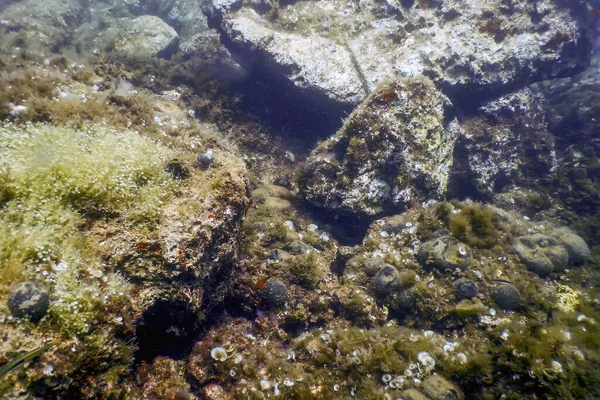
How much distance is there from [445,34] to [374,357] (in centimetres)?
1005

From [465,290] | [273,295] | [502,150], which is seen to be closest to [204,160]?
[273,295]

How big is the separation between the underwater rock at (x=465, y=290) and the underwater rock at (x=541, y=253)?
1.70 m

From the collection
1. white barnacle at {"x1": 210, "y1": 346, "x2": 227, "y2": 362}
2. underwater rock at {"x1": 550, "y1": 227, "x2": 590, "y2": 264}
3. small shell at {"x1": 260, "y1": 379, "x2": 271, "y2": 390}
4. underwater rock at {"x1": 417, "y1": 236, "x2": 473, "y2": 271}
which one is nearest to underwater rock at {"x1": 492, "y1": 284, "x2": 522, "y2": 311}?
underwater rock at {"x1": 417, "y1": 236, "x2": 473, "y2": 271}

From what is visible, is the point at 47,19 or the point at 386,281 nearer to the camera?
the point at 386,281

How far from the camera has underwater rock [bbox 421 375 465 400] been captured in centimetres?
430

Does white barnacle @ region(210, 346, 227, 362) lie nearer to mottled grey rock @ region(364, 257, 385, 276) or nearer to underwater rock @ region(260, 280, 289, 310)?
underwater rock @ region(260, 280, 289, 310)

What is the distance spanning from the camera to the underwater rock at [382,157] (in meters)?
7.03

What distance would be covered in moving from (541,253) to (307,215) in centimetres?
548

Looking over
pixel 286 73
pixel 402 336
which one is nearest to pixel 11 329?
pixel 402 336

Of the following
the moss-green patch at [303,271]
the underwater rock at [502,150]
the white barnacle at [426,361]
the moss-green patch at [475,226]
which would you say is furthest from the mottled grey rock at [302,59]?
the white barnacle at [426,361]

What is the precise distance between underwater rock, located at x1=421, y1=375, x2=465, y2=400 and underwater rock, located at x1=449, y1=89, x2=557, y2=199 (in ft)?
21.9

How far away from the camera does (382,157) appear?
23.1 feet

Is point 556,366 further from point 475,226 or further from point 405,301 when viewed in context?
point 475,226

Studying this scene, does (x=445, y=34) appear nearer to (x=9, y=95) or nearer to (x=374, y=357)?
(x=374, y=357)
